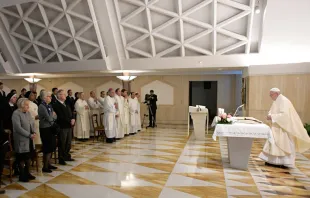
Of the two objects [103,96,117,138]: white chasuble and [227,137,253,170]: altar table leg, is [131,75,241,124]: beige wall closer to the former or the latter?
[103,96,117,138]: white chasuble

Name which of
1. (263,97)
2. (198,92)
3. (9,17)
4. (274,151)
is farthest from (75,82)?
(274,151)

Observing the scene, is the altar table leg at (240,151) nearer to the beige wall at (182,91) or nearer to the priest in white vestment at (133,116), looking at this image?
the priest in white vestment at (133,116)

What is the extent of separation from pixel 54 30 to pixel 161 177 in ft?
27.9

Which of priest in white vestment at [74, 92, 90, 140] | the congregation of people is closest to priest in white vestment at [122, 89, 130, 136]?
the congregation of people

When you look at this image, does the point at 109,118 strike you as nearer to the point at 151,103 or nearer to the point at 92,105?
the point at 92,105

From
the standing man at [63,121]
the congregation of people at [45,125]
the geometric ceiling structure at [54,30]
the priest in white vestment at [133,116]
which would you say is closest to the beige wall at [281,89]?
the priest in white vestment at [133,116]

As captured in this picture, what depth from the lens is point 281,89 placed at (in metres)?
8.27

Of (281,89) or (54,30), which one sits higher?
(54,30)

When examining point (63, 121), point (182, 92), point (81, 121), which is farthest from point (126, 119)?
point (182, 92)

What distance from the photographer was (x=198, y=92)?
16078mm

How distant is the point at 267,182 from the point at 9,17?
11.7 meters

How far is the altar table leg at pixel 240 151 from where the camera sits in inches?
191

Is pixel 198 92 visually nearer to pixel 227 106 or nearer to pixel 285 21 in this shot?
pixel 227 106

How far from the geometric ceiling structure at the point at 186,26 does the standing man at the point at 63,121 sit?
17.7ft
